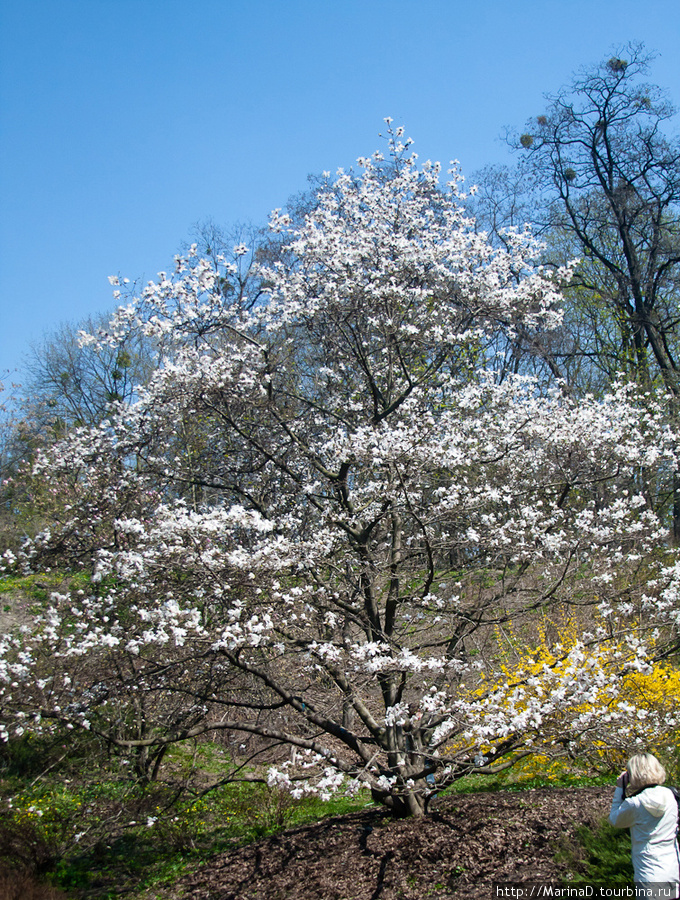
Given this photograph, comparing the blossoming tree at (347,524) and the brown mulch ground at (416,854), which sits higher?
the blossoming tree at (347,524)

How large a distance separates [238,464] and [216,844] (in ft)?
13.8

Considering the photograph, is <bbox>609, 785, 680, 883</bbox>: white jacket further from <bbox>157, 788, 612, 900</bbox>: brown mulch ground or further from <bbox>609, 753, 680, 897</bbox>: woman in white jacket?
<bbox>157, 788, 612, 900</bbox>: brown mulch ground

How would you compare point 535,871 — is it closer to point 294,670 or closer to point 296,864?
point 296,864

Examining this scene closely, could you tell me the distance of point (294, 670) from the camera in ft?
21.8

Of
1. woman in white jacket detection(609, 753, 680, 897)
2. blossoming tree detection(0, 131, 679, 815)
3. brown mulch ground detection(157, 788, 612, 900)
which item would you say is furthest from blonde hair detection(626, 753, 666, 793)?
brown mulch ground detection(157, 788, 612, 900)

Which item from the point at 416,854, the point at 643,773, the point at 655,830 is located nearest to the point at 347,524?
the point at 416,854

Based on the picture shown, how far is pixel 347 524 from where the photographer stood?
22.2ft

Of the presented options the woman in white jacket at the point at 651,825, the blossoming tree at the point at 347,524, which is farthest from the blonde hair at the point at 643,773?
the blossoming tree at the point at 347,524

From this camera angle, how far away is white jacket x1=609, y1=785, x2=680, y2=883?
11.3 feet

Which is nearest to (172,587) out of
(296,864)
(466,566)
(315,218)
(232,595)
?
(232,595)

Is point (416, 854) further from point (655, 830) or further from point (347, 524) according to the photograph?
point (347, 524)

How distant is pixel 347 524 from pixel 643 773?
371 cm

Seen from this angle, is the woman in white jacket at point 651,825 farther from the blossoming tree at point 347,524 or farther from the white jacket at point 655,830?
the blossoming tree at point 347,524

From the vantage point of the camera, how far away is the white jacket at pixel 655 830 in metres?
3.46
